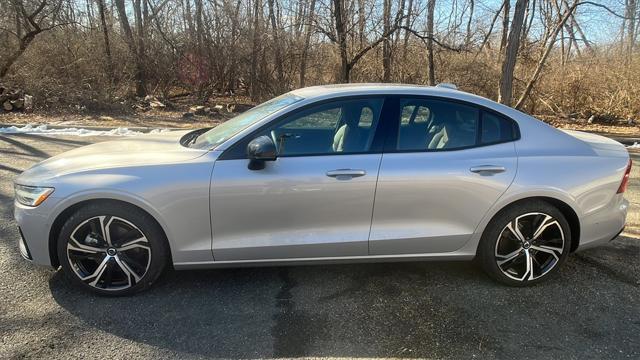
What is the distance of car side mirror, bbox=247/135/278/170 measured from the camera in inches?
124

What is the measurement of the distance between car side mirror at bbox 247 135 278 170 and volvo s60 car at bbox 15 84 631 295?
1cm

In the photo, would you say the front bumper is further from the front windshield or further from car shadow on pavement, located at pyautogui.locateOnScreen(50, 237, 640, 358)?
the front windshield

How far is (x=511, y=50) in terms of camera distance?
39.4 feet

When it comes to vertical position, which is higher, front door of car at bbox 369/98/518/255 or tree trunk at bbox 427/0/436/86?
tree trunk at bbox 427/0/436/86

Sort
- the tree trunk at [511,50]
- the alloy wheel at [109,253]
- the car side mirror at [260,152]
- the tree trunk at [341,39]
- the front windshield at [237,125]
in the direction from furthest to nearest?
the tree trunk at [341,39], the tree trunk at [511,50], the front windshield at [237,125], the alloy wheel at [109,253], the car side mirror at [260,152]

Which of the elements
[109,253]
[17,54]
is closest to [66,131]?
[17,54]

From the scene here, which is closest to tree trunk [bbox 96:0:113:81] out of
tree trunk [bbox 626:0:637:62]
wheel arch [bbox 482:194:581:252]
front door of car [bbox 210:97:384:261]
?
front door of car [bbox 210:97:384:261]

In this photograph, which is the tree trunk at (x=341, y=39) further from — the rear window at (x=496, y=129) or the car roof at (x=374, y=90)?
the rear window at (x=496, y=129)

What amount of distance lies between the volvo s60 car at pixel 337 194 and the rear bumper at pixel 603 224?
1 centimetres

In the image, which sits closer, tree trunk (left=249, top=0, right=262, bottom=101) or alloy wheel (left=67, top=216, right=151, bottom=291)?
alloy wheel (left=67, top=216, right=151, bottom=291)

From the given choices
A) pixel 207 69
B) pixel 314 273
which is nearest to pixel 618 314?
pixel 314 273

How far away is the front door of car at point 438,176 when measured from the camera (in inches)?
132

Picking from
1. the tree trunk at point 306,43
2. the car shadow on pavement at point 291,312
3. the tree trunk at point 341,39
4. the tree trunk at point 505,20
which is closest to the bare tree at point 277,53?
the tree trunk at point 306,43

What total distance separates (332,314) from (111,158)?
1.92 metres
